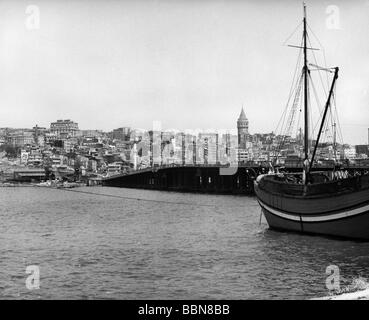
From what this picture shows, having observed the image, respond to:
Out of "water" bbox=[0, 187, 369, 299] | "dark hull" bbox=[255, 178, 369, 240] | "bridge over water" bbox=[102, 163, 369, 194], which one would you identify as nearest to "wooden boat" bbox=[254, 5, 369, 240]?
"dark hull" bbox=[255, 178, 369, 240]

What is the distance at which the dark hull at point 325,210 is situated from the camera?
29375mm

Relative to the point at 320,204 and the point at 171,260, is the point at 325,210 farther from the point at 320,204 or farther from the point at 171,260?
the point at 171,260

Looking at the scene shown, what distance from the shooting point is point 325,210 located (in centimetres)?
3153

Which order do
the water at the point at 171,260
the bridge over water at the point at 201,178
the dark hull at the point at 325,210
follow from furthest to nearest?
the bridge over water at the point at 201,178 < the dark hull at the point at 325,210 < the water at the point at 171,260

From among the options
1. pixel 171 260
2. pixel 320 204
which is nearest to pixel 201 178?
pixel 320 204

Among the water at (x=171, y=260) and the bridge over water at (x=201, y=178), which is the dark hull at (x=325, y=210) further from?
the bridge over water at (x=201, y=178)

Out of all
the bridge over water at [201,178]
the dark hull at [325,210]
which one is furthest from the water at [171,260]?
the bridge over water at [201,178]

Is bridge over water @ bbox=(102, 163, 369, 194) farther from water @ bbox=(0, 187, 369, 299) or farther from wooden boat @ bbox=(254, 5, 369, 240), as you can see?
water @ bbox=(0, 187, 369, 299)

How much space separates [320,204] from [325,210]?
0.44m

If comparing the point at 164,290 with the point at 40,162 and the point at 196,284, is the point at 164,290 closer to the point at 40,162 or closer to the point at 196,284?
the point at 196,284

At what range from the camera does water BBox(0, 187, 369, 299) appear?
20641 millimetres

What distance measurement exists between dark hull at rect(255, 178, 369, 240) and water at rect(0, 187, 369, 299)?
737 mm

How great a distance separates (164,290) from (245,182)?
7444 centimetres
